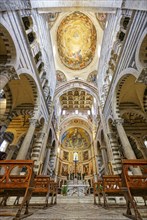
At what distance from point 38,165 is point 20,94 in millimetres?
6343

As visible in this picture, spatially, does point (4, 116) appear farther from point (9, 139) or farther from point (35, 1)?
point (35, 1)

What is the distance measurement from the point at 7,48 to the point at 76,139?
22552 millimetres

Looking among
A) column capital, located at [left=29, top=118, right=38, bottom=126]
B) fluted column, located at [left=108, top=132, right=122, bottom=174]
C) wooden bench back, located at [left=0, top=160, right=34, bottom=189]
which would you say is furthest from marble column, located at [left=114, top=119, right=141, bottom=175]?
wooden bench back, located at [left=0, top=160, right=34, bottom=189]

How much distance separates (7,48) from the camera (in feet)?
20.7

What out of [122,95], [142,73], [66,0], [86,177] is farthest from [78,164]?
[66,0]

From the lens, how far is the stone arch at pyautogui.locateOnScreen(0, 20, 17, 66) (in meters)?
5.64

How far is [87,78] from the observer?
59.7ft

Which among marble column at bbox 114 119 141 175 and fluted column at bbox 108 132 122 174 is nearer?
marble column at bbox 114 119 141 175

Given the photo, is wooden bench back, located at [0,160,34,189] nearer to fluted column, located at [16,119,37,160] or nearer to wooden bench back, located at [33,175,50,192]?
wooden bench back, located at [33,175,50,192]

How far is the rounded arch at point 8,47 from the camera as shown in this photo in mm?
5699

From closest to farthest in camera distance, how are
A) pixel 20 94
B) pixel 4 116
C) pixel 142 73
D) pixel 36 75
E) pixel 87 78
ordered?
pixel 142 73
pixel 36 75
pixel 4 116
pixel 20 94
pixel 87 78

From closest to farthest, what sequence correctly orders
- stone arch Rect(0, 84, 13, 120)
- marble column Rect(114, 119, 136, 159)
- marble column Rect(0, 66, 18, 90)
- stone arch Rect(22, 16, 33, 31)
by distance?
marble column Rect(0, 66, 18, 90)
marble column Rect(114, 119, 136, 159)
stone arch Rect(22, 16, 33, 31)
stone arch Rect(0, 84, 13, 120)

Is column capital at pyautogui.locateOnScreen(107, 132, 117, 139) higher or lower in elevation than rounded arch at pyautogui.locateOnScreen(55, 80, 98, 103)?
lower

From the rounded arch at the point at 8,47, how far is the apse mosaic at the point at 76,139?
801 inches
